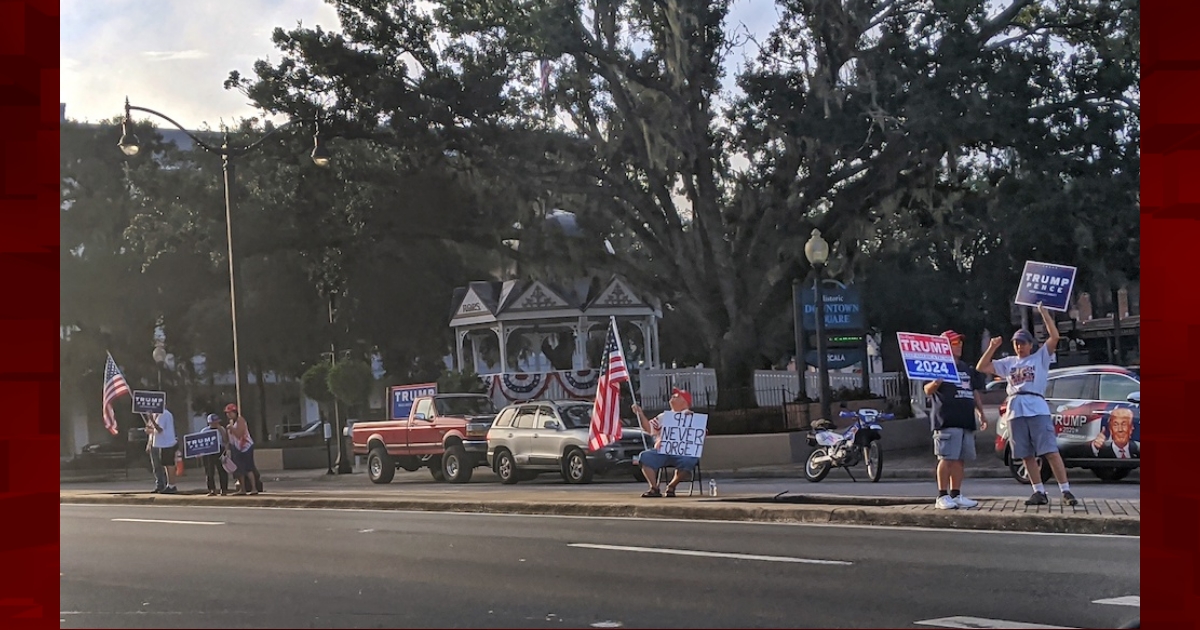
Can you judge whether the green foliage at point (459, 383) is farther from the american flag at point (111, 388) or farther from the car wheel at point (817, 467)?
the american flag at point (111, 388)

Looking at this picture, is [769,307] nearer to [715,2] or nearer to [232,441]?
[715,2]

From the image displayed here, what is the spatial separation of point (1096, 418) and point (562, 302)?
64.9 ft

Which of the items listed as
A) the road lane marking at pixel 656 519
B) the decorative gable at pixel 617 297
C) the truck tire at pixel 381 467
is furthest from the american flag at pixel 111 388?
the decorative gable at pixel 617 297

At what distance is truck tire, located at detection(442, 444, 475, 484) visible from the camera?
2397 centimetres

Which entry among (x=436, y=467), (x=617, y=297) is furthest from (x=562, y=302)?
(x=436, y=467)

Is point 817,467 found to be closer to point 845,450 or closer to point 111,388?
point 845,450

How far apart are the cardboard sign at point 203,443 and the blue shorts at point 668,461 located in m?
8.87

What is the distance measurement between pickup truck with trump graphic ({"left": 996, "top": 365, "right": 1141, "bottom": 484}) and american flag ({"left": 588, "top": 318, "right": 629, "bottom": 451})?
17.4 feet

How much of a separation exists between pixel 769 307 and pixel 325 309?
1077cm

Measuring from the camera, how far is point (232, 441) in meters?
20.7

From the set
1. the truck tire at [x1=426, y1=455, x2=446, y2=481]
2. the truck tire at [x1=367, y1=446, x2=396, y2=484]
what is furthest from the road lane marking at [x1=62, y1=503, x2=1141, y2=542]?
the truck tire at [x1=426, y1=455, x2=446, y2=481]

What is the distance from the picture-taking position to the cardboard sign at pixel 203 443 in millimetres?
21522
